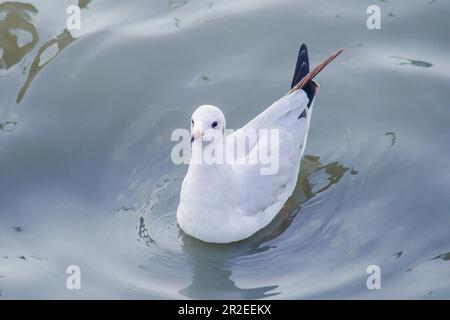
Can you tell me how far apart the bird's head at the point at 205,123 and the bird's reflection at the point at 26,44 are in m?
2.55

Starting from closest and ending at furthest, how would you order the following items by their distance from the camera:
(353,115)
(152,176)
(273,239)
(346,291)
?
(346,291), (273,239), (152,176), (353,115)

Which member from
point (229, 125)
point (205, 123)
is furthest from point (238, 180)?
point (229, 125)

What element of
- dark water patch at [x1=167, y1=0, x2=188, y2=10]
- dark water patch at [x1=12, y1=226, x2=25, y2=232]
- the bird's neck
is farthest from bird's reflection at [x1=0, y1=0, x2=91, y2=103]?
the bird's neck

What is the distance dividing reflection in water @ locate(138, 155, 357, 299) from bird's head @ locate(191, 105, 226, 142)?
96 centimetres

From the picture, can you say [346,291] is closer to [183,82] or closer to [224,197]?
[224,197]

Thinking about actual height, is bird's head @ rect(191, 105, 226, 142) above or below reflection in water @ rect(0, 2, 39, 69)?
below

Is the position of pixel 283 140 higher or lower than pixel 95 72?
lower

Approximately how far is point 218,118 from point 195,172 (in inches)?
20.2

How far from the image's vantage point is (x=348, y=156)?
7.64 m

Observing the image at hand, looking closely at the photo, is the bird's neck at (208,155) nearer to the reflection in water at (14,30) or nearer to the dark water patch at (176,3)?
the reflection in water at (14,30)

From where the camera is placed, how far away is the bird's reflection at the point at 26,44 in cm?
859

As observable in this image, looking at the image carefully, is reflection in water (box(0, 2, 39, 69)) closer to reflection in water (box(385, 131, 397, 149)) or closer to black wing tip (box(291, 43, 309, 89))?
black wing tip (box(291, 43, 309, 89))

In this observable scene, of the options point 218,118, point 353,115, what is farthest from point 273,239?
point 353,115

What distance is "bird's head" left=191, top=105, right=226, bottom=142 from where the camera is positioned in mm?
6219
